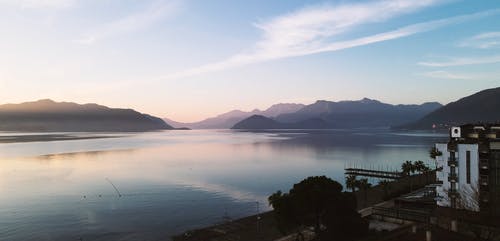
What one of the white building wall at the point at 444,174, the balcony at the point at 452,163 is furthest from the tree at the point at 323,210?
the balcony at the point at 452,163

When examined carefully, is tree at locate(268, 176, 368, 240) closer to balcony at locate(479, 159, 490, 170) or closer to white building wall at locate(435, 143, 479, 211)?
white building wall at locate(435, 143, 479, 211)

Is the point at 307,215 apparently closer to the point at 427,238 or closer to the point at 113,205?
the point at 427,238

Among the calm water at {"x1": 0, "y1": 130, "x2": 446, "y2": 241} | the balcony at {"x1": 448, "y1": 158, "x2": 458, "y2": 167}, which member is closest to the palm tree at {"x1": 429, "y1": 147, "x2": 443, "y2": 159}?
the balcony at {"x1": 448, "y1": 158, "x2": 458, "y2": 167}

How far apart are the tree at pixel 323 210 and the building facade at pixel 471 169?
21.1 meters

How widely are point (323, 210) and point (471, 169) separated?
27797 millimetres

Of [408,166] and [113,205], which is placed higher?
[408,166]

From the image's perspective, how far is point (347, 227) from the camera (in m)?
52.6

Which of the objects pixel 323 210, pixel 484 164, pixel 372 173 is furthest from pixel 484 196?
pixel 372 173

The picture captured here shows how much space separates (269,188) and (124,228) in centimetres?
5032

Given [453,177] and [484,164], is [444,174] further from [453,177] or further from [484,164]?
[484,164]

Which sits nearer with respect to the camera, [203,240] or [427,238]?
[427,238]

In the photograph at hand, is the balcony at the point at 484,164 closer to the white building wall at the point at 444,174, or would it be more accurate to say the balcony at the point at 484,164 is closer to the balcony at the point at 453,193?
the white building wall at the point at 444,174

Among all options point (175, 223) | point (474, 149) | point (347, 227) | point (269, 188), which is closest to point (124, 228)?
point (175, 223)

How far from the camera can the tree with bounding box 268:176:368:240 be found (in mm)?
52375
